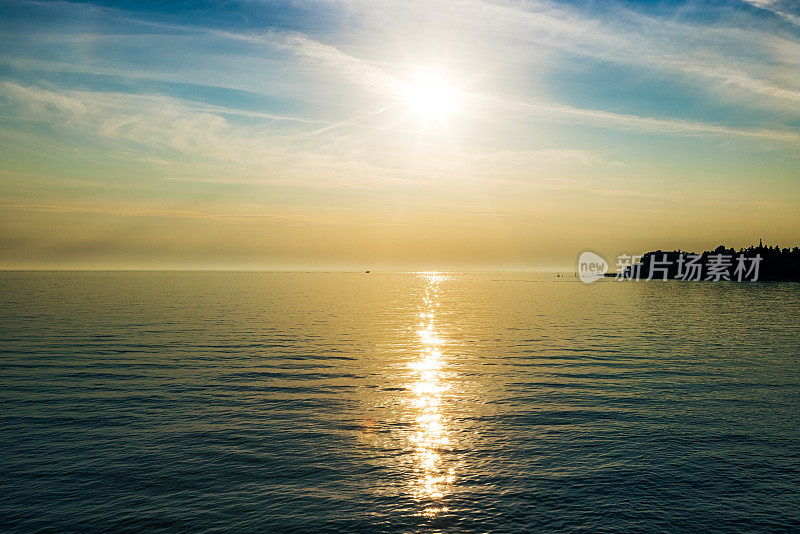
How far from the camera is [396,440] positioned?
79.7 ft

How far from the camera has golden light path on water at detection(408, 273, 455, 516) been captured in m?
18.6

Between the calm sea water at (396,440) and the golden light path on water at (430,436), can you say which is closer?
the calm sea water at (396,440)

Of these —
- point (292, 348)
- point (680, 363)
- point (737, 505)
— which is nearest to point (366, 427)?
point (737, 505)

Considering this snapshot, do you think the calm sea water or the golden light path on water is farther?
the golden light path on water

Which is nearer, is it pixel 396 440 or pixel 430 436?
pixel 396 440

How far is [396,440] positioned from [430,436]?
1.74 meters

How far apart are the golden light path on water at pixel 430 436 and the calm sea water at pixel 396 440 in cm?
13

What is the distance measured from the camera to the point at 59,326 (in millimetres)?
71062

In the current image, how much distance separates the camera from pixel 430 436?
24.8 metres

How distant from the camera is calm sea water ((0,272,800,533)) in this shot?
666 inches

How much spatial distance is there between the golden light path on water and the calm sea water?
0.43 feet

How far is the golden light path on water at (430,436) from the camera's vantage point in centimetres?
1856

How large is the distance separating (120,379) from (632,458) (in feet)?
114

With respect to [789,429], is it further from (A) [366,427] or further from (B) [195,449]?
(B) [195,449]
